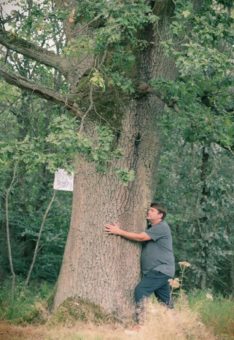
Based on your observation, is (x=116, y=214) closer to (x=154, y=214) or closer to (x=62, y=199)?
(x=154, y=214)

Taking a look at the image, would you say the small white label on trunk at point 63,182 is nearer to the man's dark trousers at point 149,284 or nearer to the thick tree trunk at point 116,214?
the thick tree trunk at point 116,214

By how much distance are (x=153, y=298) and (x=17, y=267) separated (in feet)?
19.9

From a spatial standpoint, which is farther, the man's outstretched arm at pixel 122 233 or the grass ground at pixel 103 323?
the man's outstretched arm at pixel 122 233

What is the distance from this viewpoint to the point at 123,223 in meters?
9.51

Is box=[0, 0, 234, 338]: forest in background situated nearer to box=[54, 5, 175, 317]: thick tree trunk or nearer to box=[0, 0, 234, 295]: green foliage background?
box=[0, 0, 234, 295]: green foliage background

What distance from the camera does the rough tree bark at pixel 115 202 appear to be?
9.37 metres

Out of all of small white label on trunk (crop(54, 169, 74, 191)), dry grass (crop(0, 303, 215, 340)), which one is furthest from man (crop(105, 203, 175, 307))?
small white label on trunk (crop(54, 169, 74, 191))

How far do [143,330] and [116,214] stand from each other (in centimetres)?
199

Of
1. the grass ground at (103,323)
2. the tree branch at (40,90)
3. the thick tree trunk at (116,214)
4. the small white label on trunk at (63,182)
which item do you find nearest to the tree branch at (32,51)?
the tree branch at (40,90)

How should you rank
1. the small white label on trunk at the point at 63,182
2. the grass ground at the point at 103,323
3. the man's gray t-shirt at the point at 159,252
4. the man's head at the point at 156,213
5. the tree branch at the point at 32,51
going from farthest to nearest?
the small white label on trunk at the point at 63,182 < the tree branch at the point at 32,51 < the man's head at the point at 156,213 < the man's gray t-shirt at the point at 159,252 < the grass ground at the point at 103,323

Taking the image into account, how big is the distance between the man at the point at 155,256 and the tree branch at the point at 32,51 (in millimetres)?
2588

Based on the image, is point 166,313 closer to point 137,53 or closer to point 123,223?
point 123,223

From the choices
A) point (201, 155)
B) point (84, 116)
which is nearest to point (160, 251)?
point (84, 116)

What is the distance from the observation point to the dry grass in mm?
7879
